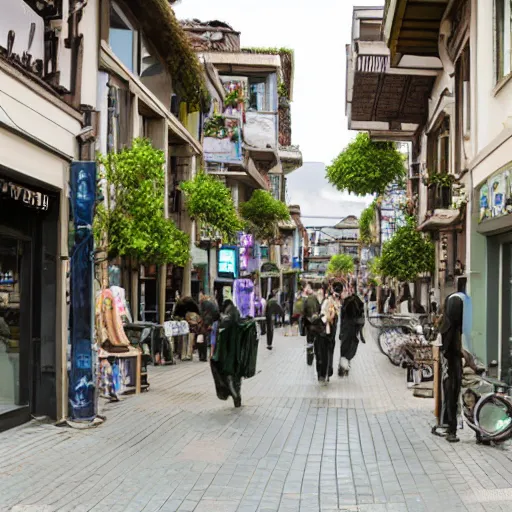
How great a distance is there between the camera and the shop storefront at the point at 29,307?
34.8 ft

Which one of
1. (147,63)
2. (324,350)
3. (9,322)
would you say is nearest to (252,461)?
(9,322)

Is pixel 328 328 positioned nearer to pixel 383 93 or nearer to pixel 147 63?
pixel 147 63

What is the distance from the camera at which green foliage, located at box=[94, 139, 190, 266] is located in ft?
59.2

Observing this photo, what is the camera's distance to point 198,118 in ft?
103

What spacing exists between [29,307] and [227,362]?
314 cm

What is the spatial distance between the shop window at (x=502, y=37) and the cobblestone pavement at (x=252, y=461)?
217 inches

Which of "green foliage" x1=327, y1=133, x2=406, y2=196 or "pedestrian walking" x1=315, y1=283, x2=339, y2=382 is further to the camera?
"green foliage" x1=327, y1=133, x2=406, y2=196

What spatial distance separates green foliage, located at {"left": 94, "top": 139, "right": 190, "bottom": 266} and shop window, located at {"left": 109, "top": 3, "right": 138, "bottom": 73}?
3045 mm

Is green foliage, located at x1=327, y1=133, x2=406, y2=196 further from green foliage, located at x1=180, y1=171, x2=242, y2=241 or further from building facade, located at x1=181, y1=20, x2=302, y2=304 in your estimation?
green foliage, located at x1=180, y1=171, x2=242, y2=241

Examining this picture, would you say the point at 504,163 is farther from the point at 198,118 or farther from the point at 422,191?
the point at 198,118

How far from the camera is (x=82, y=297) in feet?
36.3

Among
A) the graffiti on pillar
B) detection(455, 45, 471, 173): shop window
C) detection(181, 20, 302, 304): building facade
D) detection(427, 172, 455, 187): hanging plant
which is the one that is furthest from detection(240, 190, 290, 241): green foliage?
the graffiti on pillar

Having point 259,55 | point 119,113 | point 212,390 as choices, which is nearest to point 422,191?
point 119,113

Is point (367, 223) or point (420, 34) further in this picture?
point (367, 223)
